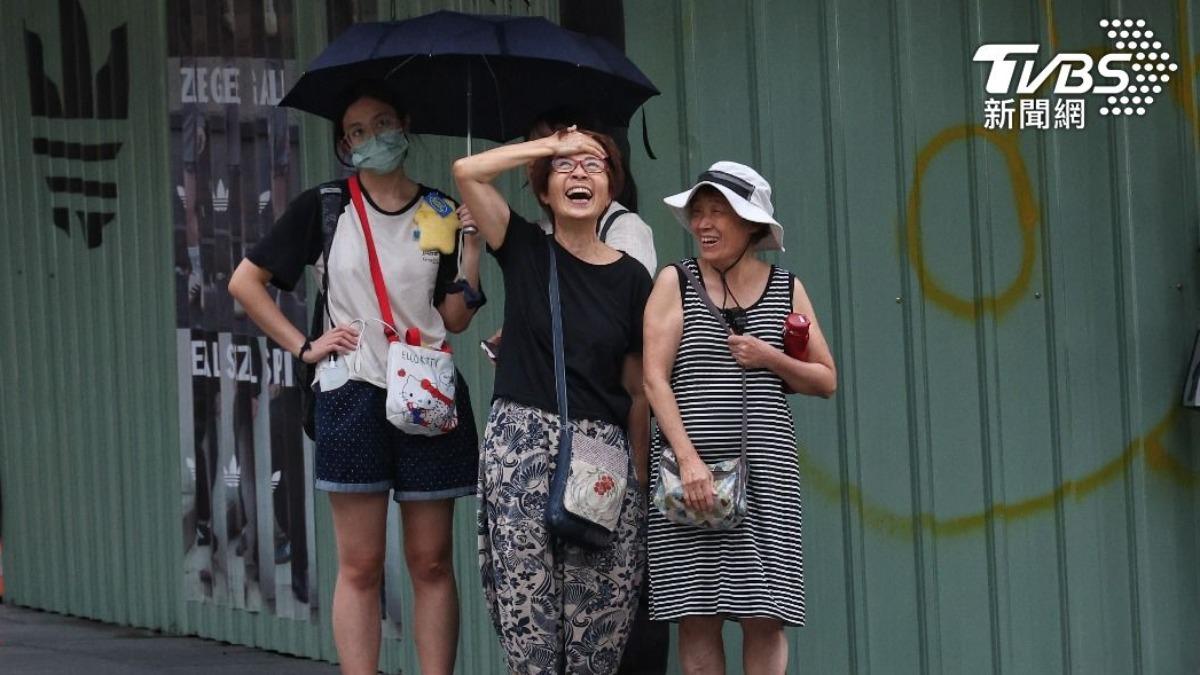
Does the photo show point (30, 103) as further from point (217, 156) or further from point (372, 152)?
point (372, 152)

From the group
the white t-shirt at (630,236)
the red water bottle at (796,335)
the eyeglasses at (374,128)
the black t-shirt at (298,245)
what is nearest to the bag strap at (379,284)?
the black t-shirt at (298,245)

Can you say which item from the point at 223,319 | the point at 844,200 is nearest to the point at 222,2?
the point at 223,319

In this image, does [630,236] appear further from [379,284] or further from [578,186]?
[379,284]

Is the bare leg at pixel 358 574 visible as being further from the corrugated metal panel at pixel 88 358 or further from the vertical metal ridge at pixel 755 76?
the corrugated metal panel at pixel 88 358

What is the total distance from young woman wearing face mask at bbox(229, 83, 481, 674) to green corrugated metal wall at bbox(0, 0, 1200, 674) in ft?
3.76

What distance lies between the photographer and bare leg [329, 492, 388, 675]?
6559 millimetres

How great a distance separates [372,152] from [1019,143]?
86.6 inches

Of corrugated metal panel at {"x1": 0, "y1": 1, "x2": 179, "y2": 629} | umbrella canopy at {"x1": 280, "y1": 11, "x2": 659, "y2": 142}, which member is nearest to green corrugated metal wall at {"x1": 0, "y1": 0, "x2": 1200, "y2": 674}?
umbrella canopy at {"x1": 280, "y1": 11, "x2": 659, "y2": 142}

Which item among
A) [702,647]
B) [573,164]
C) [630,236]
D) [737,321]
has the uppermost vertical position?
[573,164]

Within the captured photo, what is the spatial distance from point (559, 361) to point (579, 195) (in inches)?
19.6

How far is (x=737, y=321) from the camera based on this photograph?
20.1 feet

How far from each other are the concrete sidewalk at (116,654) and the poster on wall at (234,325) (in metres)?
0.22

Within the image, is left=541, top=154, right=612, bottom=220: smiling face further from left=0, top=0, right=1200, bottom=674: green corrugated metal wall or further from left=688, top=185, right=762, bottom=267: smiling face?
left=0, top=0, right=1200, bottom=674: green corrugated metal wall

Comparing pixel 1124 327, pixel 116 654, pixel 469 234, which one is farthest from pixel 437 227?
pixel 116 654
